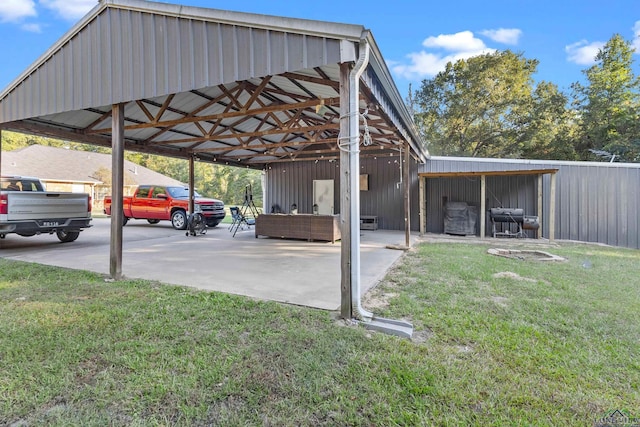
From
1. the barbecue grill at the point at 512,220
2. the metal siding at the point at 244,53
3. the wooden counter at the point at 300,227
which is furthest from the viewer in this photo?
the barbecue grill at the point at 512,220

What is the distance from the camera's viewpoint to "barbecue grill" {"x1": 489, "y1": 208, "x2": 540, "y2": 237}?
8.59 meters

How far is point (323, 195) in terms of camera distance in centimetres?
1219

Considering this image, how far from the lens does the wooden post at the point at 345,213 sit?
2.70m

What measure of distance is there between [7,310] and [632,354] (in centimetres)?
521

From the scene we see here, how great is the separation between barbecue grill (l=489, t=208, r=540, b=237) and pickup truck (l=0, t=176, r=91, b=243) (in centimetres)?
1091

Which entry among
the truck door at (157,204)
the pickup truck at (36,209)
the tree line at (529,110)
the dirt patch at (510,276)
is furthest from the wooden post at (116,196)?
the tree line at (529,110)

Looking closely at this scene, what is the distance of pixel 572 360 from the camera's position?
6.55 feet

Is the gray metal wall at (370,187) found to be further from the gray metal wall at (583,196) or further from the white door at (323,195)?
the gray metal wall at (583,196)

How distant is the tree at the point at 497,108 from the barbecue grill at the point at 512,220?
907 cm

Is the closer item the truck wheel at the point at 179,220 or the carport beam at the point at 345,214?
the carport beam at the point at 345,214

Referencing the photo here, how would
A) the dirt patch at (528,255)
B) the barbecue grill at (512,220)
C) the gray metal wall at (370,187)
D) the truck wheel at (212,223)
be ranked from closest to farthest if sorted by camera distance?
the dirt patch at (528,255), the barbecue grill at (512,220), the gray metal wall at (370,187), the truck wheel at (212,223)

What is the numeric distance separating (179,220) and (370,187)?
718 cm

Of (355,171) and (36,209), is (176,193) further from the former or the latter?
(355,171)

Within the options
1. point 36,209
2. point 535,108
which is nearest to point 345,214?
point 36,209
